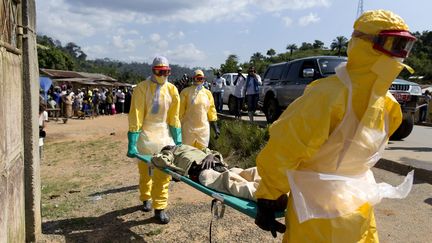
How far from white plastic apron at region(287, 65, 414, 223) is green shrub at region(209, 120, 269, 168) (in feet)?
20.6

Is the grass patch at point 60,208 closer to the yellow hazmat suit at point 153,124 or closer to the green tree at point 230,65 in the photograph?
the yellow hazmat suit at point 153,124

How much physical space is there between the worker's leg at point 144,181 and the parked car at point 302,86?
5265 millimetres

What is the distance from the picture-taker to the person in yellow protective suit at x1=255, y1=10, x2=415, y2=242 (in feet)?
7.26

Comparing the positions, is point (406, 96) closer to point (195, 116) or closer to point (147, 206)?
point (195, 116)

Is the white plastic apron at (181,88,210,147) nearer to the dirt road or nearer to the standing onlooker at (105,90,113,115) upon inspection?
the dirt road

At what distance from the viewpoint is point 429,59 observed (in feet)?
158

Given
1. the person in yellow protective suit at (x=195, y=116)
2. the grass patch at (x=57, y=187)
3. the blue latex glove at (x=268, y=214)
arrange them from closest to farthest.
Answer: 1. the blue latex glove at (x=268, y=214)
2. the grass patch at (x=57, y=187)
3. the person in yellow protective suit at (x=195, y=116)

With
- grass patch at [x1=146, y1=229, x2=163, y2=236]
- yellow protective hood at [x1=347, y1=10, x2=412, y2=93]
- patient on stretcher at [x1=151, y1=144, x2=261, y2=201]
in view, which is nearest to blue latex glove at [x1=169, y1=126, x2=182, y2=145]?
patient on stretcher at [x1=151, y1=144, x2=261, y2=201]

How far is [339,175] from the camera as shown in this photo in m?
2.37

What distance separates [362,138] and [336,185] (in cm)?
30

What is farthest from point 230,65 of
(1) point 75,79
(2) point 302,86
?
(2) point 302,86

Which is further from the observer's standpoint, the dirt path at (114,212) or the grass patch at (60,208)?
the grass patch at (60,208)

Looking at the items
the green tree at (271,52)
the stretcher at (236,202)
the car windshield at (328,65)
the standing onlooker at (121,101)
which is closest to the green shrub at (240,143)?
the car windshield at (328,65)

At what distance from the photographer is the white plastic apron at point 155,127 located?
5.38 m
